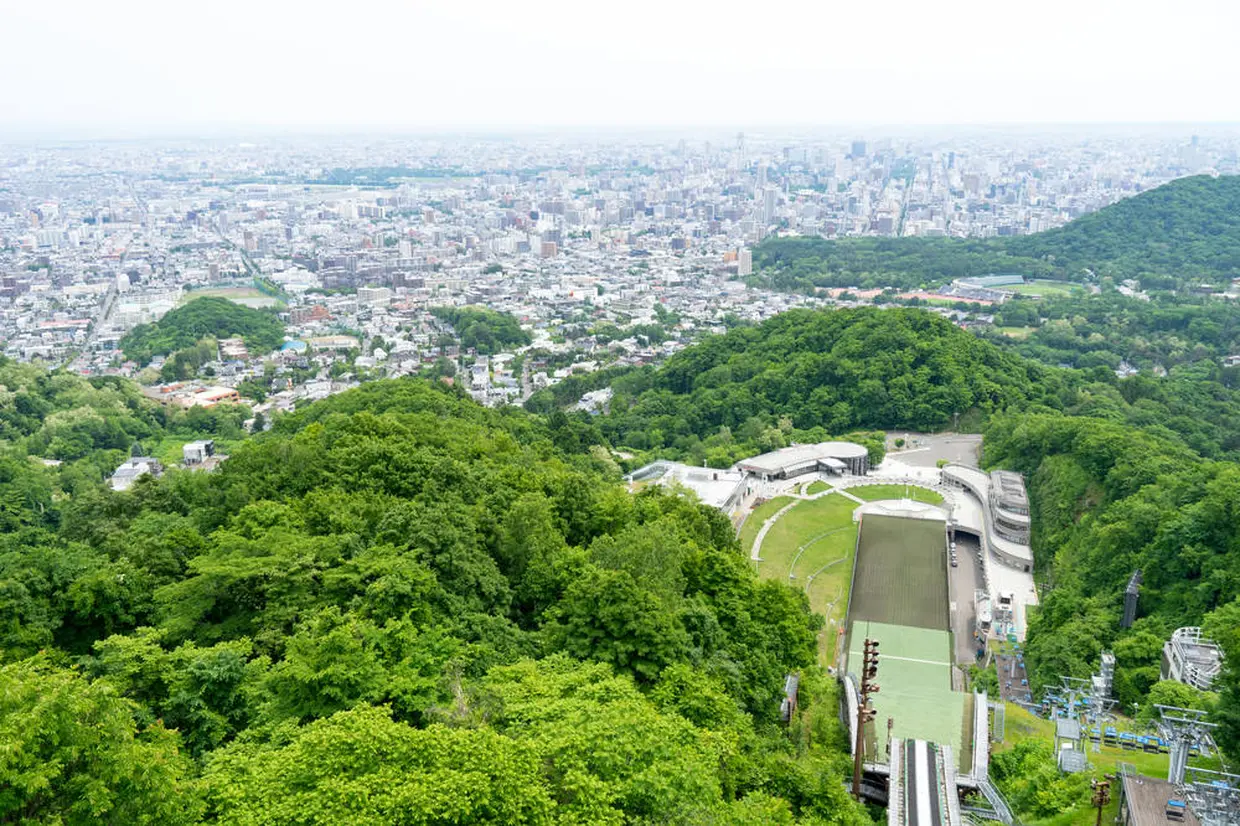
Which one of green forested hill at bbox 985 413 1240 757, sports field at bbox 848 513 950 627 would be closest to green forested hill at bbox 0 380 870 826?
sports field at bbox 848 513 950 627

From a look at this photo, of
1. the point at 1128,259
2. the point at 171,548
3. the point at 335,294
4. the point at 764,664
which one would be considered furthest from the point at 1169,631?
the point at 335,294

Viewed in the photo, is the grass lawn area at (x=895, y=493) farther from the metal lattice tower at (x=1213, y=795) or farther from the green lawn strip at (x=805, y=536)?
the metal lattice tower at (x=1213, y=795)

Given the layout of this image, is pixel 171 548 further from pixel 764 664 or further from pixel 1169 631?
pixel 1169 631

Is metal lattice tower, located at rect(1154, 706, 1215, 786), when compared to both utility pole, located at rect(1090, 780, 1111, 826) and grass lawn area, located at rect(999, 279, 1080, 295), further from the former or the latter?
grass lawn area, located at rect(999, 279, 1080, 295)

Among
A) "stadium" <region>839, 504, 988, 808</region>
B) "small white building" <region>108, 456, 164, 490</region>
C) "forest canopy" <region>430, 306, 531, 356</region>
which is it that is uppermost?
"stadium" <region>839, 504, 988, 808</region>

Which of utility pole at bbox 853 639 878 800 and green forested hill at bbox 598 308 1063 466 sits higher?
utility pole at bbox 853 639 878 800
